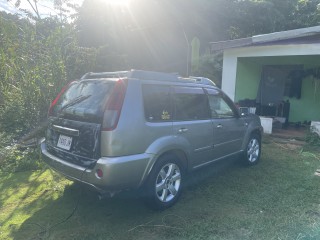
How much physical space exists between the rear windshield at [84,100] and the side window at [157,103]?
0.47 meters

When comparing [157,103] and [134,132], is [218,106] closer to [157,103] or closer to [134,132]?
[157,103]

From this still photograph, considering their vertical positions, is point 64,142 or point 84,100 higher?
point 84,100

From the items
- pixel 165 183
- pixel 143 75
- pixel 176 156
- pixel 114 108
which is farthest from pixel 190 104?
pixel 114 108

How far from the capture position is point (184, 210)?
3773mm

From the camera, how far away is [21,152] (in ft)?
19.4

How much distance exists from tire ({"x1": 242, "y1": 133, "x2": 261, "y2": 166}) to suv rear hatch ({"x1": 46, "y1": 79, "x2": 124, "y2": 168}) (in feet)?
10.6

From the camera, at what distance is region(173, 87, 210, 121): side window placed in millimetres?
3957

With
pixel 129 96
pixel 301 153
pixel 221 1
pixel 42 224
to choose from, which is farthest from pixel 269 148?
pixel 221 1

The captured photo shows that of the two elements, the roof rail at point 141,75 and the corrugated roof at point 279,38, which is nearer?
the roof rail at point 141,75

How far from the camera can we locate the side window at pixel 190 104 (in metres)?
3.96

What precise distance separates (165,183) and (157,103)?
1.06m

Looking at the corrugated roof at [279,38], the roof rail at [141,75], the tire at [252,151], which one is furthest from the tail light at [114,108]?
the corrugated roof at [279,38]

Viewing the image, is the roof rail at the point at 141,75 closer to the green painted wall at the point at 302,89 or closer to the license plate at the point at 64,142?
the license plate at the point at 64,142

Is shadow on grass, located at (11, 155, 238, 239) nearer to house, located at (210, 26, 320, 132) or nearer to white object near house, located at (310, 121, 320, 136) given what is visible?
white object near house, located at (310, 121, 320, 136)
